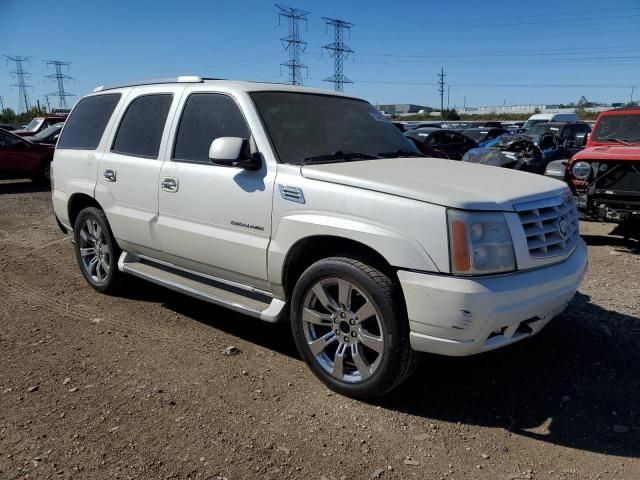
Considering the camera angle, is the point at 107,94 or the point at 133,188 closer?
the point at 133,188

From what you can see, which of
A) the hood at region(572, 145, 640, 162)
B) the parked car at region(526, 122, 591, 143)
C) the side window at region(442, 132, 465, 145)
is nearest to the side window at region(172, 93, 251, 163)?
the hood at region(572, 145, 640, 162)

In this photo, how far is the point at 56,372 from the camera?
12.6 ft

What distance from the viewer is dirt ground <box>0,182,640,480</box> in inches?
113

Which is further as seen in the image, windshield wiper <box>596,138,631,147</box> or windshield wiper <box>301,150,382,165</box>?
windshield wiper <box>596,138,631,147</box>

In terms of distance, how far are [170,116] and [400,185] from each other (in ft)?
7.26

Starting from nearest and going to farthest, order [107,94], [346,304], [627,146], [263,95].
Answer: [346,304]
[263,95]
[107,94]
[627,146]

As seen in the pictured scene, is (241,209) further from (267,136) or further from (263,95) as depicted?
→ (263,95)

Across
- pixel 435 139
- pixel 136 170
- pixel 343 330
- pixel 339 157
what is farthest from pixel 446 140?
pixel 343 330

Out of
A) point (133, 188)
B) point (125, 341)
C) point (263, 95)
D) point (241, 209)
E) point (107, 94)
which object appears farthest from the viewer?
point (107, 94)

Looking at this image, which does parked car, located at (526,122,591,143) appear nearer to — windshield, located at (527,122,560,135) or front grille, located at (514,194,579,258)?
windshield, located at (527,122,560,135)

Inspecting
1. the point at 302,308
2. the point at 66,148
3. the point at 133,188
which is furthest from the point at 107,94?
the point at 302,308

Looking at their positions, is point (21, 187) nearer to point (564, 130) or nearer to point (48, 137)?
point (48, 137)

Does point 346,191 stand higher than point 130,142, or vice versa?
point 130,142

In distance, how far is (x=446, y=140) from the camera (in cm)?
1777
